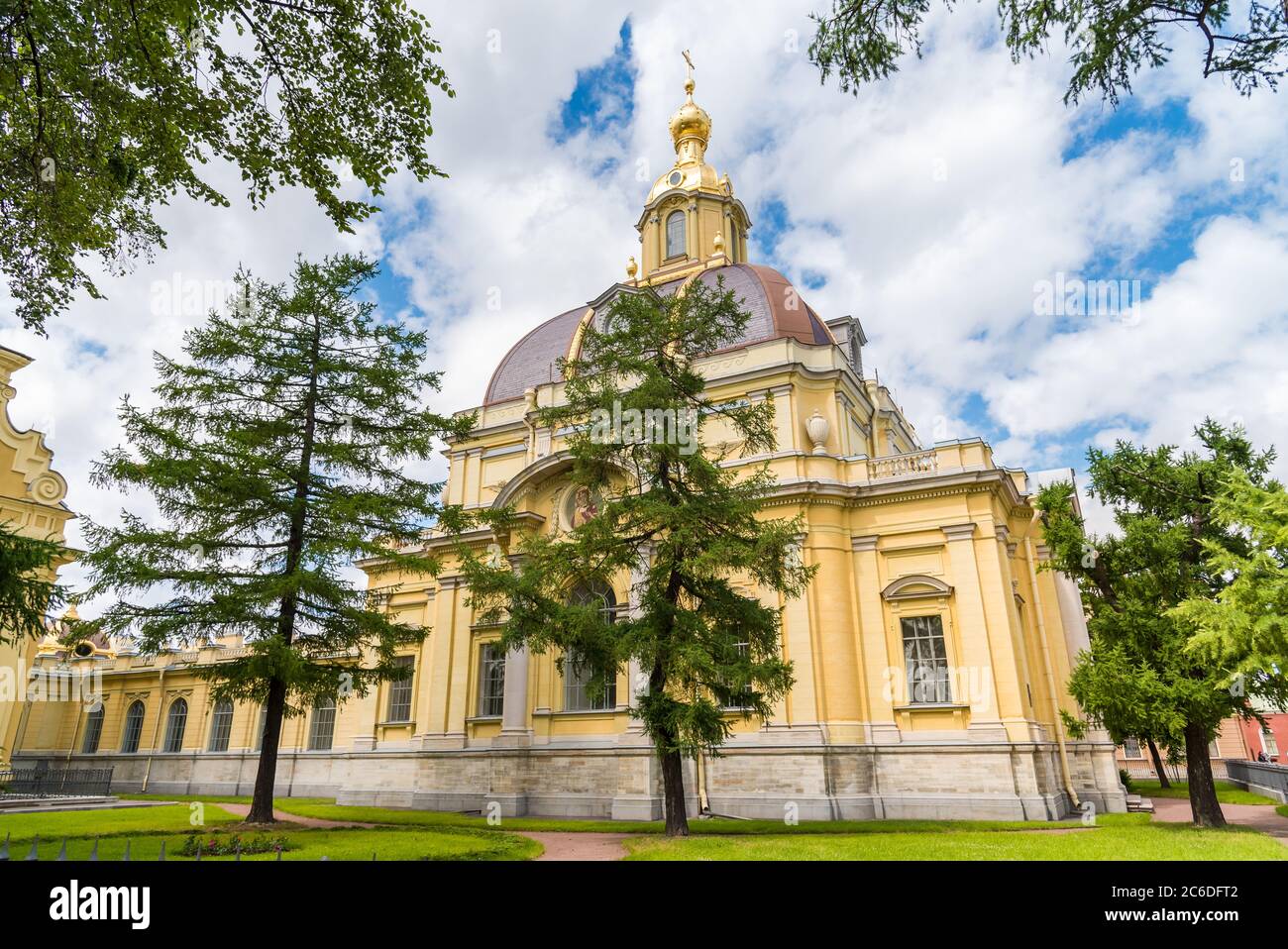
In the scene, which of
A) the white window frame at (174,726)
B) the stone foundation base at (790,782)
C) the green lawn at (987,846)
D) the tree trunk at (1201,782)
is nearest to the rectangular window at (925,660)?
the stone foundation base at (790,782)

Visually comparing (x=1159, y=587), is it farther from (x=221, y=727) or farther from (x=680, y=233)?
(x=221, y=727)

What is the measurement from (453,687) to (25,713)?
2503 cm

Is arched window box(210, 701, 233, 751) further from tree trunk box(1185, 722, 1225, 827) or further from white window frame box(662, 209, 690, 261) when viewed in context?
tree trunk box(1185, 722, 1225, 827)

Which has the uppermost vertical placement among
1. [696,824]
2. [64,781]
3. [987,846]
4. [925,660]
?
[925,660]

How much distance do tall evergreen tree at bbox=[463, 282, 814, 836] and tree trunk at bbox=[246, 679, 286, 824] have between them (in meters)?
4.31

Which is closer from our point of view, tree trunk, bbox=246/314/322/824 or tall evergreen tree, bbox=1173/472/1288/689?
tall evergreen tree, bbox=1173/472/1288/689

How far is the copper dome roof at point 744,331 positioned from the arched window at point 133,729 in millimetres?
23590

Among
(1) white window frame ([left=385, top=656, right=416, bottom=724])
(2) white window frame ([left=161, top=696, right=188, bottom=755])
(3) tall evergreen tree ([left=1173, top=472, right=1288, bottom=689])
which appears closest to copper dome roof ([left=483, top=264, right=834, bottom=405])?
(1) white window frame ([left=385, top=656, right=416, bottom=724])

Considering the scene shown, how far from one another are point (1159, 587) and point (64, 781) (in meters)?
40.5

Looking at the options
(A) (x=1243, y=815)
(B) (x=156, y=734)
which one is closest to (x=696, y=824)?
(A) (x=1243, y=815)

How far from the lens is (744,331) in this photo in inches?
934

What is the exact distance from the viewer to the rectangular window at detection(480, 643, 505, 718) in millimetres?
23625
